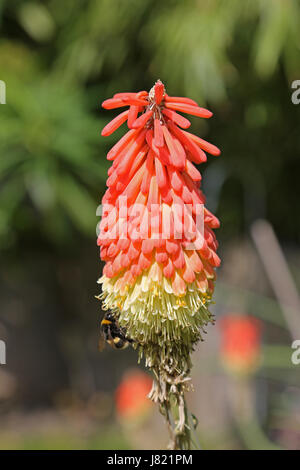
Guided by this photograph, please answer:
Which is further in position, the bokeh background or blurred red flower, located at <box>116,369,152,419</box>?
blurred red flower, located at <box>116,369,152,419</box>

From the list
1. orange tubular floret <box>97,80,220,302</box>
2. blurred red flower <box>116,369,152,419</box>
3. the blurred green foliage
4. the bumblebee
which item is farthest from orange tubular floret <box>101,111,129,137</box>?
blurred red flower <box>116,369,152,419</box>

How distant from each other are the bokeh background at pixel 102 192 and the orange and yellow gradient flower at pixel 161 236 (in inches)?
62.3

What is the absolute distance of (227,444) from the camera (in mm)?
3934

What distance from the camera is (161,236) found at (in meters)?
0.85

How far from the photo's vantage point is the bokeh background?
10.3ft

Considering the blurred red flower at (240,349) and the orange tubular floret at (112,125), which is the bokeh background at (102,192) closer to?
the blurred red flower at (240,349)

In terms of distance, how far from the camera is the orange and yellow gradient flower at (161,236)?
2.78ft

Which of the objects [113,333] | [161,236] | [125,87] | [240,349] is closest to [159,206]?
[161,236]

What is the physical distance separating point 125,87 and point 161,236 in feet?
10.3

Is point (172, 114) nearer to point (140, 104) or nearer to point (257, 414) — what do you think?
point (140, 104)

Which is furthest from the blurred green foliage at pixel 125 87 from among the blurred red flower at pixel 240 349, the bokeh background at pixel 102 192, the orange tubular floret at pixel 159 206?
the orange tubular floret at pixel 159 206

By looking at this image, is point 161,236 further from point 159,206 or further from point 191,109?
point 191,109

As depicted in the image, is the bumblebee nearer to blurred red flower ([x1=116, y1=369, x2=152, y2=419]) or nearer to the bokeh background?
the bokeh background

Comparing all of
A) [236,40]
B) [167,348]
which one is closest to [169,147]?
[167,348]
